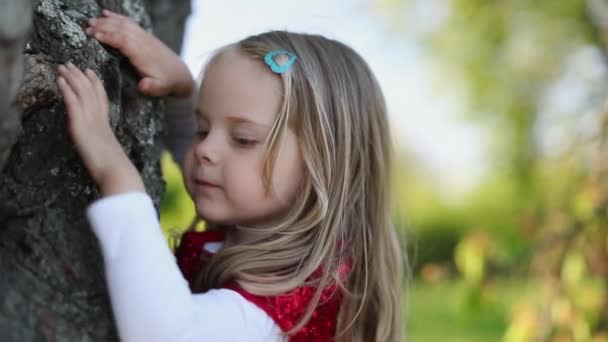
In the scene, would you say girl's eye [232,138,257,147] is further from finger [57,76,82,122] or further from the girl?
finger [57,76,82,122]

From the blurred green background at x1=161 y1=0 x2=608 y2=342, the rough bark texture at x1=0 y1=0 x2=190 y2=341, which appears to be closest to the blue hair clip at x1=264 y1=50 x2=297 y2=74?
the rough bark texture at x1=0 y1=0 x2=190 y2=341

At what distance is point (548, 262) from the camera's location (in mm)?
3193

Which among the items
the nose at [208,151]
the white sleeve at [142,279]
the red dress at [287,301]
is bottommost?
the red dress at [287,301]

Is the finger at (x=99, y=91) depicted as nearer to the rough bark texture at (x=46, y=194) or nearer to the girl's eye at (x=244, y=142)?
the rough bark texture at (x=46, y=194)

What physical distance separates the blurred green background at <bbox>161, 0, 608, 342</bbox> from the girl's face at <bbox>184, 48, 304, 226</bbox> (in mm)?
383

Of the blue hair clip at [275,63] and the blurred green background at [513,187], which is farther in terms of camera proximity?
the blurred green background at [513,187]

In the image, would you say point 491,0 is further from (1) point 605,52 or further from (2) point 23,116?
(2) point 23,116

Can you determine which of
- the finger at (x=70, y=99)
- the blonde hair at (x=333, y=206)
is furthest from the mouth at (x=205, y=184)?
the finger at (x=70, y=99)

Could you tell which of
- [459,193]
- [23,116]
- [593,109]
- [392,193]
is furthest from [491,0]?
[23,116]

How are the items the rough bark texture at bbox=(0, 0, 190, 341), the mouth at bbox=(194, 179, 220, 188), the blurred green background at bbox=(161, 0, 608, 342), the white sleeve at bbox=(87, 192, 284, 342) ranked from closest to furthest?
the rough bark texture at bbox=(0, 0, 190, 341), the white sleeve at bbox=(87, 192, 284, 342), the mouth at bbox=(194, 179, 220, 188), the blurred green background at bbox=(161, 0, 608, 342)

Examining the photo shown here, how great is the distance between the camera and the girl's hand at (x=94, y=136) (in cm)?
139

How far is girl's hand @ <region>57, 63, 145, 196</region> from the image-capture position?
54.9 inches

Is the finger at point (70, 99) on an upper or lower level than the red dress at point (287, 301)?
upper

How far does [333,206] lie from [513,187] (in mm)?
10640
